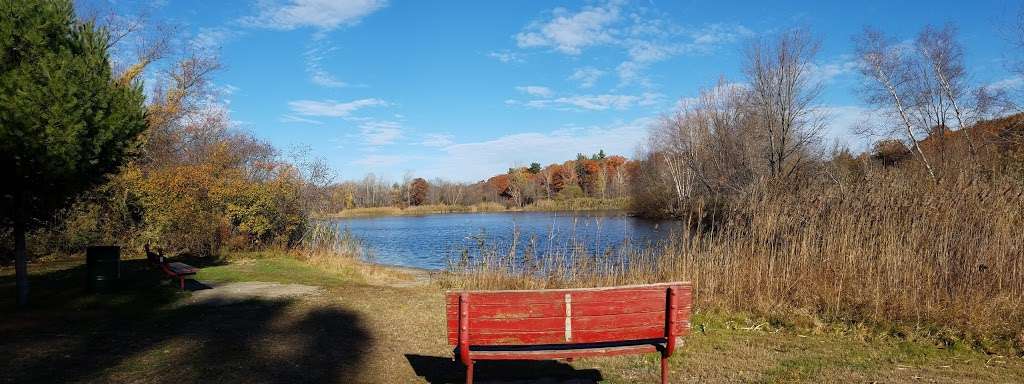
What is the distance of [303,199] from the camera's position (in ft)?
59.9

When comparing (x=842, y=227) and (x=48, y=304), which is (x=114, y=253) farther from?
(x=842, y=227)

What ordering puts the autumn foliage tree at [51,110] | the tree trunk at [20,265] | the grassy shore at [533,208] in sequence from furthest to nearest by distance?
1. the grassy shore at [533,208]
2. the tree trunk at [20,265]
3. the autumn foliage tree at [51,110]

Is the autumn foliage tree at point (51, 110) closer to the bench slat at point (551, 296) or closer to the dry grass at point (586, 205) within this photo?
the bench slat at point (551, 296)

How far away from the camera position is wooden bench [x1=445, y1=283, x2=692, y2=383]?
Result: 3.94 m

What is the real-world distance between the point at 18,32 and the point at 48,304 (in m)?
3.43

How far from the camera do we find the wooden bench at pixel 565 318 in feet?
12.9

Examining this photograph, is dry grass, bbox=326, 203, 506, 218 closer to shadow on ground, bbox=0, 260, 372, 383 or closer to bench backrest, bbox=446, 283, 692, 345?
shadow on ground, bbox=0, 260, 372, 383

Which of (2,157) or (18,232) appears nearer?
(2,157)

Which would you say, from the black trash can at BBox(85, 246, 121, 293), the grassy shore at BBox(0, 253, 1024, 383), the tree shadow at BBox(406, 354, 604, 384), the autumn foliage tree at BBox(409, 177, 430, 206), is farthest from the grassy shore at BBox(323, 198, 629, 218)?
the tree shadow at BBox(406, 354, 604, 384)

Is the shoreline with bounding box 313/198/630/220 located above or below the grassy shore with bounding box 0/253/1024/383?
above

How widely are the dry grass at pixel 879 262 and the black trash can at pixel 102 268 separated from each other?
A: 6680 millimetres

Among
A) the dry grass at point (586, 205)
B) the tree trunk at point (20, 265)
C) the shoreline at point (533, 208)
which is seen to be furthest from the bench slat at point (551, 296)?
the dry grass at point (586, 205)

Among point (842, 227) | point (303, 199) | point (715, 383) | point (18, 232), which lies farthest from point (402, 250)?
point (715, 383)

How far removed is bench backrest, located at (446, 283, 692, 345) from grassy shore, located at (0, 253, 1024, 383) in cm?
103
